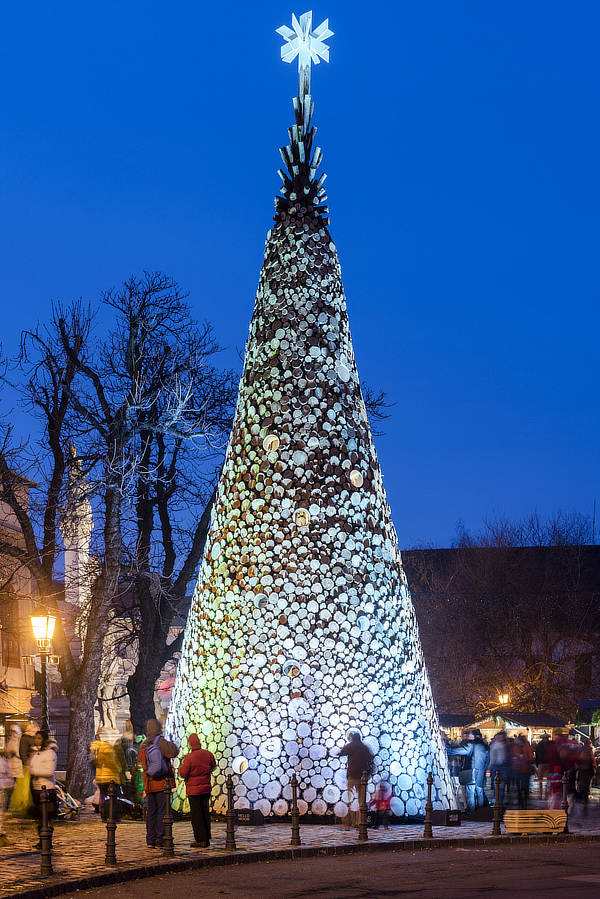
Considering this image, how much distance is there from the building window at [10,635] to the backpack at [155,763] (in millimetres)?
18349

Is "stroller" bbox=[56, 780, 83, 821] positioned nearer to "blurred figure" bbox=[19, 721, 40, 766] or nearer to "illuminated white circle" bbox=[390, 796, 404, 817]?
"blurred figure" bbox=[19, 721, 40, 766]

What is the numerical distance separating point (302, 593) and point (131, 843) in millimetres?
4162

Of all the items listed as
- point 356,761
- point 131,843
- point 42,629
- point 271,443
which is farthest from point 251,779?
point 42,629

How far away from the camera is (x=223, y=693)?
701 inches

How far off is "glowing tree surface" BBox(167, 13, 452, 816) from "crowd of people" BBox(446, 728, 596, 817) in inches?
132

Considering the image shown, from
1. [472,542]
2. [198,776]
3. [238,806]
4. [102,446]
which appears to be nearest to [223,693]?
[238,806]

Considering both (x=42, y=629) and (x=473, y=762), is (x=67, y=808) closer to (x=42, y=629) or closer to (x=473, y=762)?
(x=42, y=629)

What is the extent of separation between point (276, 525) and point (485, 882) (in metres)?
7.02

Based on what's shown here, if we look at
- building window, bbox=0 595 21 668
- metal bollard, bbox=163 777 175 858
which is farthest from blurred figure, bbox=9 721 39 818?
building window, bbox=0 595 21 668

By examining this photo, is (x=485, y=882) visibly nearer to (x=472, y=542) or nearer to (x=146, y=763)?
(x=146, y=763)

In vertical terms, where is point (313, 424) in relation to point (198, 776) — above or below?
above

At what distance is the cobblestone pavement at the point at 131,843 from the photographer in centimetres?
1281

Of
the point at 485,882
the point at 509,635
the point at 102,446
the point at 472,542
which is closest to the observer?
the point at 485,882

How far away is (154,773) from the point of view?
1465 cm
